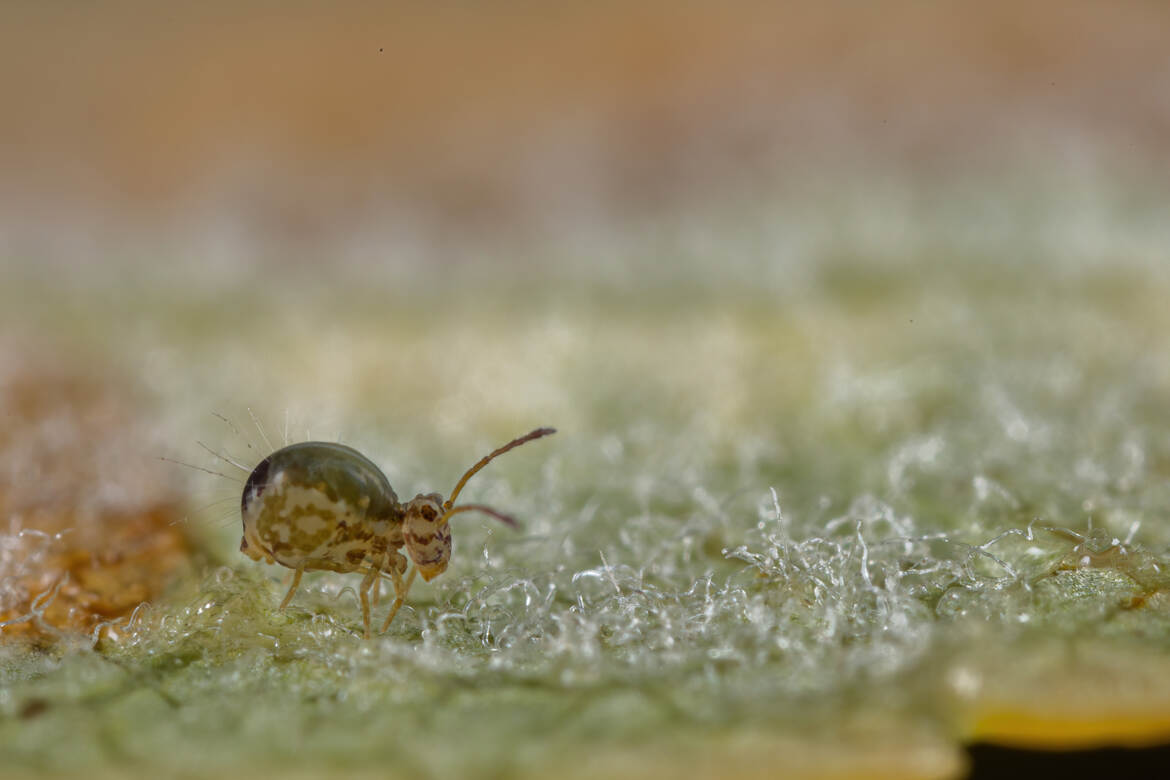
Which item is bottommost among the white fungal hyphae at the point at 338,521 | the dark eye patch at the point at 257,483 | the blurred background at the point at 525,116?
the white fungal hyphae at the point at 338,521

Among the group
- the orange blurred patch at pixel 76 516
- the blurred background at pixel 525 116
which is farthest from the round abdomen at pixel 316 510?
the blurred background at pixel 525 116

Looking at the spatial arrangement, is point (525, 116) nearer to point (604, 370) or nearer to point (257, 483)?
point (604, 370)

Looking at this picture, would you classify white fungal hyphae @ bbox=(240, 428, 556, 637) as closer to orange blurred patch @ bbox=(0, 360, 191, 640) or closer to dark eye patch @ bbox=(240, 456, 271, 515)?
dark eye patch @ bbox=(240, 456, 271, 515)

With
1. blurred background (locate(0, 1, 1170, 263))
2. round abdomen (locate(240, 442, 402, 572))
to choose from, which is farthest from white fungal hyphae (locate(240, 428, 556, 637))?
blurred background (locate(0, 1, 1170, 263))

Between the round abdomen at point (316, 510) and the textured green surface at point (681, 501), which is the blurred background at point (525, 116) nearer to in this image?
the textured green surface at point (681, 501)

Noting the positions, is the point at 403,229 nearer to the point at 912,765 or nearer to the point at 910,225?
the point at 910,225

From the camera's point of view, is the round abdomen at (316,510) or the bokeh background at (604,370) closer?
the bokeh background at (604,370)
